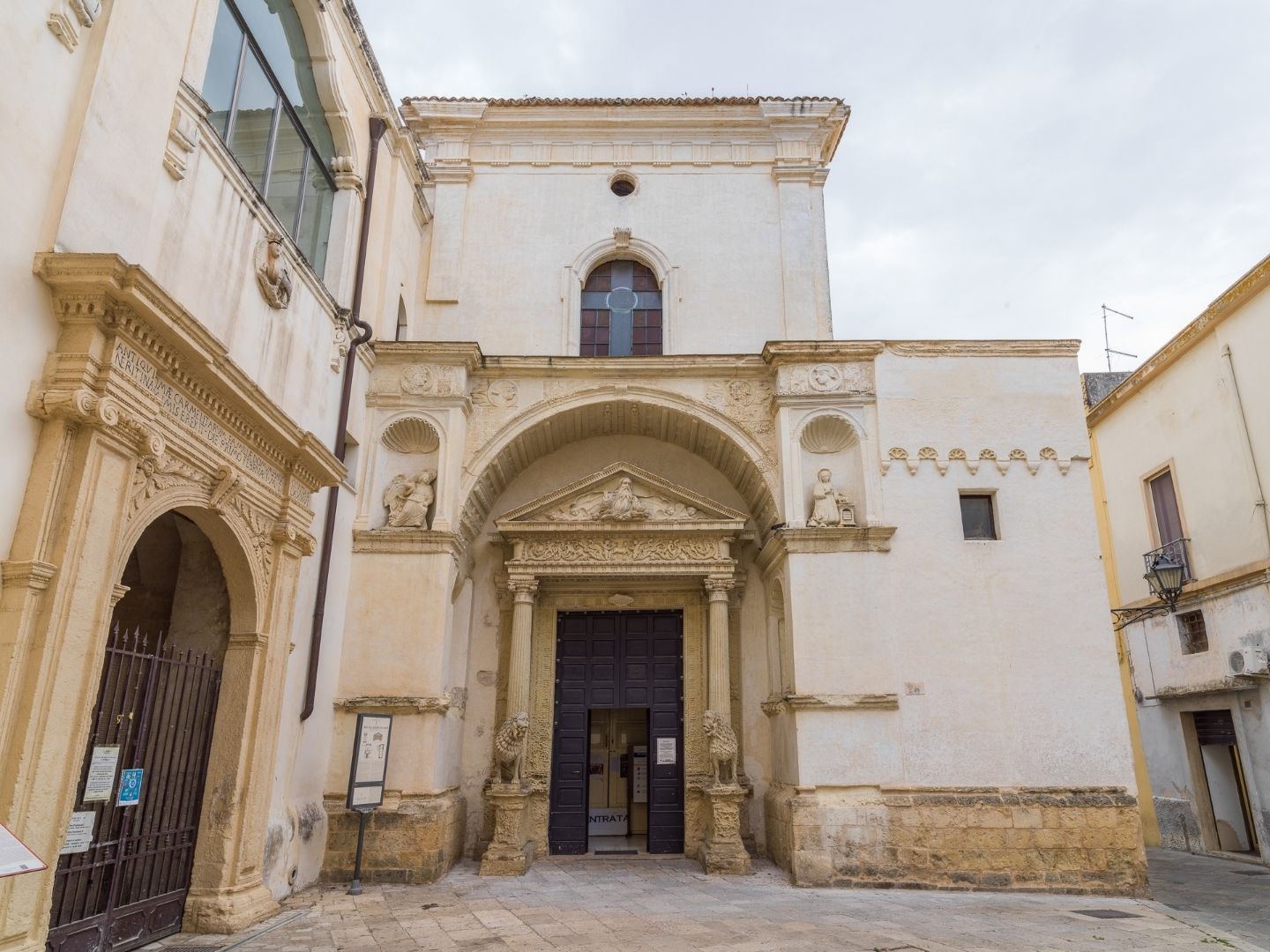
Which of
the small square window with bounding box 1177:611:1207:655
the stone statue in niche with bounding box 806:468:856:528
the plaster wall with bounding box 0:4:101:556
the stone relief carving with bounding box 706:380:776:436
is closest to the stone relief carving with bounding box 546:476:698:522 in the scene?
the stone relief carving with bounding box 706:380:776:436

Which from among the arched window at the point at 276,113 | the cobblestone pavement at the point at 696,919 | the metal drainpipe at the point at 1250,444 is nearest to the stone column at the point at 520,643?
the cobblestone pavement at the point at 696,919

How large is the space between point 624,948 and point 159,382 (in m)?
5.43

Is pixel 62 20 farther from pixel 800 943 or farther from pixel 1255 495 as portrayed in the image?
pixel 1255 495

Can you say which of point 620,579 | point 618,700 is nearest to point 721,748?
point 618,700

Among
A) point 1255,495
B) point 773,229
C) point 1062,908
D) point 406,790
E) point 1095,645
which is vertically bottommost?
point 1062,908

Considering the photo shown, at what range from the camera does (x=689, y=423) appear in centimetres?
1165

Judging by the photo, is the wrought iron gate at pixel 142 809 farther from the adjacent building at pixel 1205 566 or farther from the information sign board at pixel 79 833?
the adjacent building at pixel 1205 566

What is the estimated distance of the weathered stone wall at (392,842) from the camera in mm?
9258

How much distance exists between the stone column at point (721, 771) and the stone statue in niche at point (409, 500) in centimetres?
391

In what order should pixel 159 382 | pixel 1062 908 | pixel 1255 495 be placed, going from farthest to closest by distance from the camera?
pixel 1255 495 → pixel 1062 908 → pixel 159 382

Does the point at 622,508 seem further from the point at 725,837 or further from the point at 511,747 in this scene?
the point at 725,837

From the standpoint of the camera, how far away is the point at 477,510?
1152 centimetres

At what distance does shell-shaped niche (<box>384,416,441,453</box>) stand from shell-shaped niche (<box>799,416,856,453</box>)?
15.5ft

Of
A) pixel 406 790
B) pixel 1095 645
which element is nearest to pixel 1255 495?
pixel 1095 645
